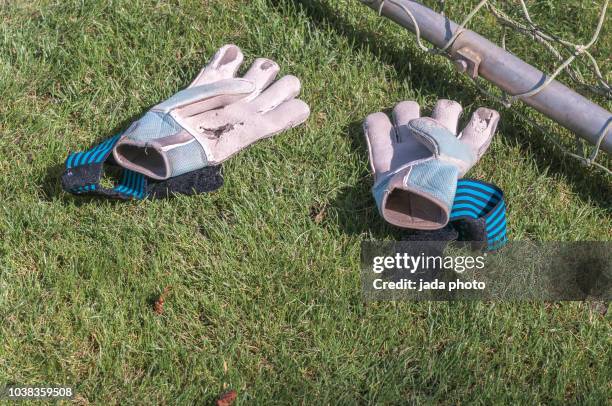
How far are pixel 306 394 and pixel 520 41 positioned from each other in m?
1.87

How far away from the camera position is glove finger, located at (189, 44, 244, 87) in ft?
10.5

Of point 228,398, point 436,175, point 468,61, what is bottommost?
point 228,398

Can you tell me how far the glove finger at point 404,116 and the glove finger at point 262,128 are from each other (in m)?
0.36

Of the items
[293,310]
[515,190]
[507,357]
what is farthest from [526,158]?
[293,310]

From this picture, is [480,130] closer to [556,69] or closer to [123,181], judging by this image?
[556,69]

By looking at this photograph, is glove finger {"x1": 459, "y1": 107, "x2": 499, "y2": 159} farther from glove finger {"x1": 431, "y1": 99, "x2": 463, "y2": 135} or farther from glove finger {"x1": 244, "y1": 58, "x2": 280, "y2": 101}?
glove finger {"x1": 244, "y1": 58, "x2": 280, "y2": 101}

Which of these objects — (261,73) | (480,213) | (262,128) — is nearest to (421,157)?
(480,213)

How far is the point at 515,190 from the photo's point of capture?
9.75 feet

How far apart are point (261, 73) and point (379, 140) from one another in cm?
59

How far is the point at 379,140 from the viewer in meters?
3.03

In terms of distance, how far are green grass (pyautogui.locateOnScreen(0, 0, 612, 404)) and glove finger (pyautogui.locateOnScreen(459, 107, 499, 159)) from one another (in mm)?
90

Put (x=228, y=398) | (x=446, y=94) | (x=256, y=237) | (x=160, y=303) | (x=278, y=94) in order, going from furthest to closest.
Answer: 1. (x=446, y=94)
2. (x=278, y=94)
3. (x=256, y=237)
4. (x=160, y=303)
5. (x=228, y=398)

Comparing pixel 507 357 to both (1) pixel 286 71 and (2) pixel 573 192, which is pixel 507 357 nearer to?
(2) pixel 573 192

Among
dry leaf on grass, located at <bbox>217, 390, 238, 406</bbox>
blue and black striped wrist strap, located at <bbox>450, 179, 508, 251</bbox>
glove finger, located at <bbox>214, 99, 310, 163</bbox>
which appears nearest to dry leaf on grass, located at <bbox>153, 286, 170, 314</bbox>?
dry leaf on grass, located at <bbox>217, 390, 238, 406</bbox>
